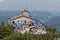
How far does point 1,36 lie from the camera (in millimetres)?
22234

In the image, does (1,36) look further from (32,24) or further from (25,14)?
(25,14)

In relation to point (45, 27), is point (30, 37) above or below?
above

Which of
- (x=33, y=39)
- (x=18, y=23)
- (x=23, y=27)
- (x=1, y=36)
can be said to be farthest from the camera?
(x=18, y=23)

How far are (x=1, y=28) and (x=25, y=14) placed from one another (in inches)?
358

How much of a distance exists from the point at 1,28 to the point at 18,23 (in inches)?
Result: 269

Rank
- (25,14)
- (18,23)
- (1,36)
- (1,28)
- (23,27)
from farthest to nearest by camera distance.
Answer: (25,14) < (18,23) < (23,27) < (1,28) < (1,36)

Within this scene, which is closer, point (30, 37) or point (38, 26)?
point (30, 37)

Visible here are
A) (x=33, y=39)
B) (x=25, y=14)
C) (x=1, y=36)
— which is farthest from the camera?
(x=25, y=14)

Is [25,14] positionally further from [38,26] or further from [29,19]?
[38,26]

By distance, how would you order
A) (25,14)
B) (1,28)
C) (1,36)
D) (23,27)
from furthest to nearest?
(25,14)
(23,27)
(1,28)
(1,36)

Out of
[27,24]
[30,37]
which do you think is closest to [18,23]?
[27,24]

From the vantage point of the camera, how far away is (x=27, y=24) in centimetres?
3156

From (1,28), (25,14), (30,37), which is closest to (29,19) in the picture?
(25,14)

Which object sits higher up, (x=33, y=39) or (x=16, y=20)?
(x=33, y=39)
